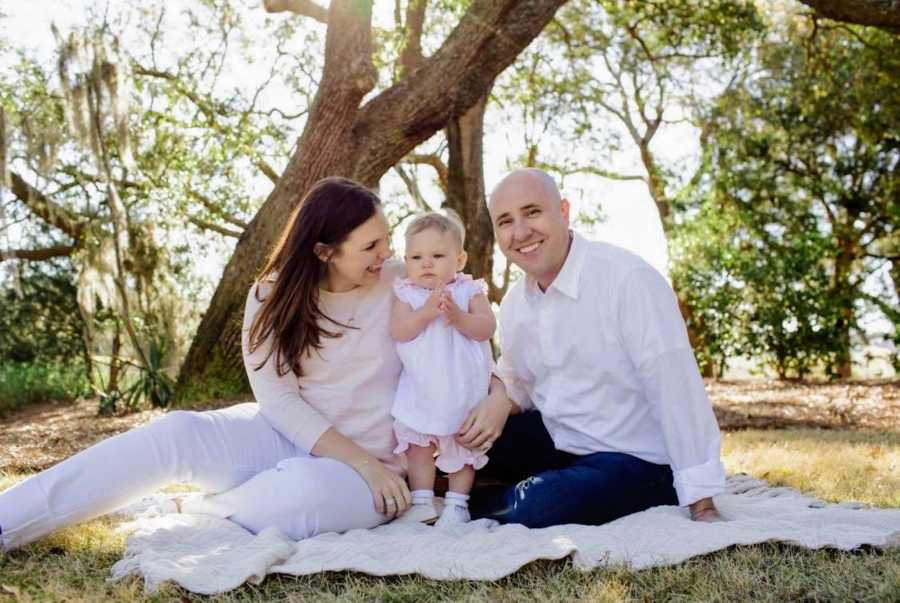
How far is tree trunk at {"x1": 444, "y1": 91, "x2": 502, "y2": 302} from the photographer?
891cm

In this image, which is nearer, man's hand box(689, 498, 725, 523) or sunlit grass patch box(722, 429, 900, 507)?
man's hand box(689, 498, 725, 523)

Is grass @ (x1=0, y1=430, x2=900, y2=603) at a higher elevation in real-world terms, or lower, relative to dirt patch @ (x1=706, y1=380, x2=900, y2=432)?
higher

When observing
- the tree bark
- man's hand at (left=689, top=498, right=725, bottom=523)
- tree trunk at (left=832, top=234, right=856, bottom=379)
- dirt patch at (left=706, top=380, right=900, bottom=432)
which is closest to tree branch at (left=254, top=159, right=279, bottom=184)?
dirt patch at (left=706, top=380, right=900, bottom=432)

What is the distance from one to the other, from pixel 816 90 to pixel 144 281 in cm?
929

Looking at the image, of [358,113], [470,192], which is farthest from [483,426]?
[470,192]

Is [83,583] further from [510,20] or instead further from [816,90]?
[816,90]

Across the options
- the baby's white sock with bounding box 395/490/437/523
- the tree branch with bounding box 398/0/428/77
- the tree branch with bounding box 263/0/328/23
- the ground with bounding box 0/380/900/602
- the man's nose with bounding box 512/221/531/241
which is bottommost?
the ground with bounding box 0/380/900/602

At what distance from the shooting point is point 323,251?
318 cm

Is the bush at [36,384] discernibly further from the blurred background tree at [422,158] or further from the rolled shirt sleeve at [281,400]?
the rolled shirt sleeve at [281,400]

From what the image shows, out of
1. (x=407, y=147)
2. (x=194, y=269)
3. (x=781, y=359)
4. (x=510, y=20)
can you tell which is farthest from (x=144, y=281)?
(x=781, y=359)

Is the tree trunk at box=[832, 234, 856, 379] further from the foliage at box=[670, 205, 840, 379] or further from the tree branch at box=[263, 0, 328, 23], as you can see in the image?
the tree branch at box=[263, 0, 328, 23]

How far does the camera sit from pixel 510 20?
6.48m

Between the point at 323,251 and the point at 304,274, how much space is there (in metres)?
0.11

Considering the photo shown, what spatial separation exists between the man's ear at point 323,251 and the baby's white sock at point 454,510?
0.95 meters
